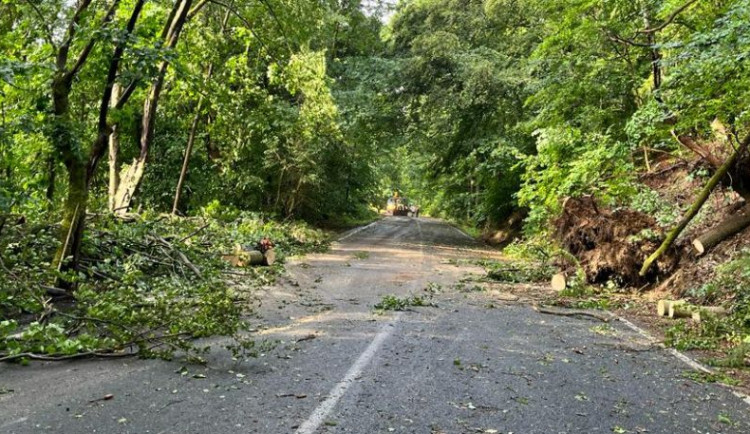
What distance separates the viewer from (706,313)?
28.3 ft

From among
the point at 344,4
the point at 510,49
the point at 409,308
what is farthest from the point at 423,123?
the point at 409,308

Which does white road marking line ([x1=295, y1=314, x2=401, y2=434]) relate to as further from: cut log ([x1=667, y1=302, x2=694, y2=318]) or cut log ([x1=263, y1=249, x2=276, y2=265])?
cut log ([x1=263, y1=249, x2=276, y2=265])

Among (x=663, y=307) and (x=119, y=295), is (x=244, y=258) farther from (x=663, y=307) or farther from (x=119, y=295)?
(x=663, y=307)

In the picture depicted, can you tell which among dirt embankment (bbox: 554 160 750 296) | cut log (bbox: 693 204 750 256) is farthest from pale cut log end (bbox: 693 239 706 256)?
dirt embankment (bbox: 554 160 750 296)

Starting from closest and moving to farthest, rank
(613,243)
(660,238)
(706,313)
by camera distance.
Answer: (706,313)
(660,238)
(613,243)

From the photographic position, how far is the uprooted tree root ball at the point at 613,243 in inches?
458

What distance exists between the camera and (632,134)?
1064 cm

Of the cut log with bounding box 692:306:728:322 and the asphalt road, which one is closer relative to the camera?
the asphalt road

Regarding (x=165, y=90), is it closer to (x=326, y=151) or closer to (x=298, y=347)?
(x=326, y=151)

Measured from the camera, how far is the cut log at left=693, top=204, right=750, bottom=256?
10.7 metres

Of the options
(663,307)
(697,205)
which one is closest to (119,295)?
(663,307)

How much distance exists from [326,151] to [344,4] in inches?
339

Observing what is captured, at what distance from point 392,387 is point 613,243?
8250mm

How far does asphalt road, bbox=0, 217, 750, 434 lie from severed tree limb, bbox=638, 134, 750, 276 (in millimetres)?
3187
